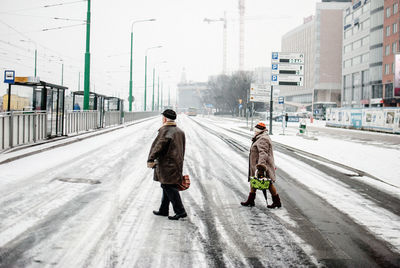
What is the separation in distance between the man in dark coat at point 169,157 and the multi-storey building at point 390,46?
198ft

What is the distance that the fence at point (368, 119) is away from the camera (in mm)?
30356

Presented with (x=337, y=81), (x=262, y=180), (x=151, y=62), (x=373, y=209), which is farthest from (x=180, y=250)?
(x=337, y=81)

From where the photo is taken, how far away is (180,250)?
4.35 m

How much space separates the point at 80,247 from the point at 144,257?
0.76m

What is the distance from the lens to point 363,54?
246ft

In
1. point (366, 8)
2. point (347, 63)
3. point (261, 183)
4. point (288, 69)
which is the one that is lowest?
point (261, 183)

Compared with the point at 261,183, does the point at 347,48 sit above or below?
above

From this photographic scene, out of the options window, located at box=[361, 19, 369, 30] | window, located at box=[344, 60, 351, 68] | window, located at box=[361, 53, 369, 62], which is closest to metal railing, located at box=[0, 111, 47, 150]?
window, located at box=[361, 53, 369, 62]

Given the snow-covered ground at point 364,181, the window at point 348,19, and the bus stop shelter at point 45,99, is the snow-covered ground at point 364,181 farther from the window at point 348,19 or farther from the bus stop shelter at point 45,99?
the window at point 348,19

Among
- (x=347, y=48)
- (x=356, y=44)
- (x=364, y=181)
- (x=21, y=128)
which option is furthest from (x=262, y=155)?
(x=347, y=48)

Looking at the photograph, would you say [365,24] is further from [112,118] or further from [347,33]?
[112,118]

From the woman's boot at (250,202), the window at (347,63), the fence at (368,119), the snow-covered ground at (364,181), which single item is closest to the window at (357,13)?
the window at (347,63)

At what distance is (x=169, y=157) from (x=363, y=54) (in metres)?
77.9

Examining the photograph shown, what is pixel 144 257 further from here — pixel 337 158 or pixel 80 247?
pixel 337 158
